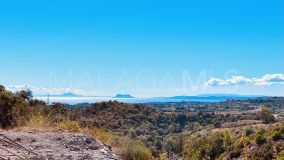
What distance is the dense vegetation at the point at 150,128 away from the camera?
865 centimetres

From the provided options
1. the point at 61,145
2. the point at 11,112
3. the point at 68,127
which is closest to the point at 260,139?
the point at 11,112

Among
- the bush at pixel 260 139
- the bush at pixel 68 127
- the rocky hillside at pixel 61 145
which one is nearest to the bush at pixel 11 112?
the bush at pixel 68 127

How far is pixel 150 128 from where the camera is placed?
69375 mm

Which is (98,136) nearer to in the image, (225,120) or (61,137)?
(61,137)

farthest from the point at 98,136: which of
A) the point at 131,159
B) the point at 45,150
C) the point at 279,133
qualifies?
the point at 279,133

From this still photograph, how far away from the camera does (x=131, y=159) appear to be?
26.8 feet

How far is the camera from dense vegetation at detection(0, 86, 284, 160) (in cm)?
865

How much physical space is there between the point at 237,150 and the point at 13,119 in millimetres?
45165

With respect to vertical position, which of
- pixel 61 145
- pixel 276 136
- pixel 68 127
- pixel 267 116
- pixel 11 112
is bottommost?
pixel 276 136

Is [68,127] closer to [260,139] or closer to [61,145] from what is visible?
[61,145]

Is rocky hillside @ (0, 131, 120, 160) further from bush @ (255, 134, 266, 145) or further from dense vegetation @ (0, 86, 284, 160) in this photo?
bush @ (255, 134, 266, 145)

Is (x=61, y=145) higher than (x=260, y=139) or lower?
higher

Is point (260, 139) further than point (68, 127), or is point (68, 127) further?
point (260, 139)

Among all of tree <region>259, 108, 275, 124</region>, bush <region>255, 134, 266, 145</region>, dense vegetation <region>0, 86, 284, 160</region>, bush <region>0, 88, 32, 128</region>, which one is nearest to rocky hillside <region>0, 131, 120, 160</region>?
dense vegetation <region>0, 86, 284, 160</region>
